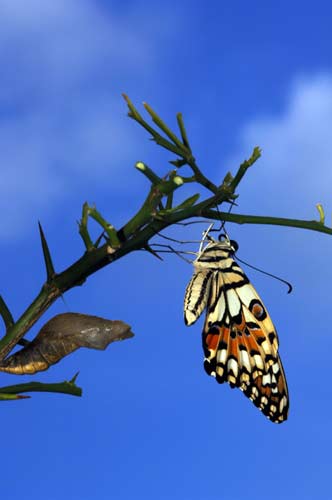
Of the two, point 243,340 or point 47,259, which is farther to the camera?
point 243,340

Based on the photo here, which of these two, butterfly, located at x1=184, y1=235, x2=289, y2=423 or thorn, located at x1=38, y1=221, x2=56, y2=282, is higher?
butterfly, located at x1=184, y1=235, x2=289, y2=423

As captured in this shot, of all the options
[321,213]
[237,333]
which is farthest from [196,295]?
[321,213]

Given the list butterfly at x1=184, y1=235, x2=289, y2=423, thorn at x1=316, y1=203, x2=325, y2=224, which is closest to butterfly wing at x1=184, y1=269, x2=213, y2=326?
butterfly at x1=184, y1=235, x2=289, y2=423

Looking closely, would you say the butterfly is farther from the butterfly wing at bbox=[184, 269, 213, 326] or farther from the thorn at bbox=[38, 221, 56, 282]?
the thorn at bbox=[38, 221, 56, 282]

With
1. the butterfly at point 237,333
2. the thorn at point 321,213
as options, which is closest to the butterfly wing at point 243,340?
the butterfly at point 237,333

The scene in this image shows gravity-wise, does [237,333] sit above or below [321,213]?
above

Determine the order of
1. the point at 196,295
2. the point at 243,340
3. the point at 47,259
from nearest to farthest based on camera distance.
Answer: the point at 47,259 < the point at 196,295 < the point at 243,340

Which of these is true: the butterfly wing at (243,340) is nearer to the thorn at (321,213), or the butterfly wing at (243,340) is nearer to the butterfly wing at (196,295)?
the butterfly wing at (196,295)

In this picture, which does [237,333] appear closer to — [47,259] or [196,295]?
[196,295]

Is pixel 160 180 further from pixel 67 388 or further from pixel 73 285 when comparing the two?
pixel 67 388
